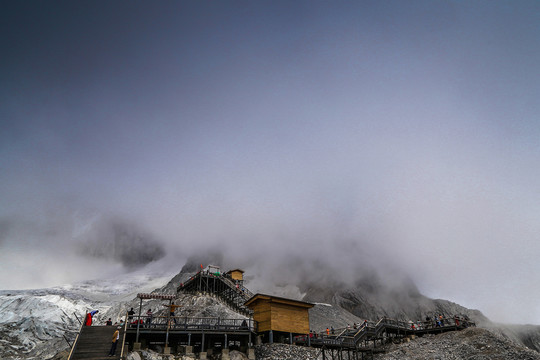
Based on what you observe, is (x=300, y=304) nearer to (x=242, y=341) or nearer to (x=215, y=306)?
(x=242, y=341)

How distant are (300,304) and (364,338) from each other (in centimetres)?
808

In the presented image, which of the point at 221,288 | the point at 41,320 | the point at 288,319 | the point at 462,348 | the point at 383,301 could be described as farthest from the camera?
the point at 383,301

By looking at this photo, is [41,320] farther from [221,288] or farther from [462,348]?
[462,348]

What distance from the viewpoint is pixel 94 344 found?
24672mm

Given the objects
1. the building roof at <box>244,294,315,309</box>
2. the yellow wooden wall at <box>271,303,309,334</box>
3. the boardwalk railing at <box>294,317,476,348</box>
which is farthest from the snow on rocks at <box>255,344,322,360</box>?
the building roof at <box>244,294,315,309</box>

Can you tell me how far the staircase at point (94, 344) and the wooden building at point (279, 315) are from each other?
1597 cm

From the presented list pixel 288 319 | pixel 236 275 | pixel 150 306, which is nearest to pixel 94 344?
pixel 288 319

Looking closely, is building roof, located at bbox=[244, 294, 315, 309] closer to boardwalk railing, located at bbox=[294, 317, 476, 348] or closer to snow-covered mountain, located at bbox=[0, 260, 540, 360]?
boardwalk railing, located at bbox=[294, 317, 476, 348]

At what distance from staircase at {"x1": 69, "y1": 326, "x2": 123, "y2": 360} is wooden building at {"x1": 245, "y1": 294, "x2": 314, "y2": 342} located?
15972 mm

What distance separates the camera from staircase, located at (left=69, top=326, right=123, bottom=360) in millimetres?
23125

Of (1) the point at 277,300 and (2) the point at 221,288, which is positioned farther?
(2) the point at 221,288

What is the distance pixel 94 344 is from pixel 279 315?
19723 mm

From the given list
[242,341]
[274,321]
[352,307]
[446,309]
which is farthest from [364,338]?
[446,309]

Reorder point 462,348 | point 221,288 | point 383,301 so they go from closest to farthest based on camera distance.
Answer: point 462,348 < point 221,288 < point 383,301
